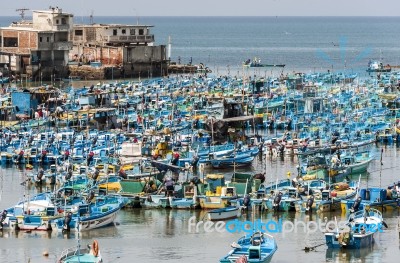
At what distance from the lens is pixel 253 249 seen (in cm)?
3156

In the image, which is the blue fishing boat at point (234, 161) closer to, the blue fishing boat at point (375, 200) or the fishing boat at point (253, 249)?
the blue fishing boat at point (375, 200)

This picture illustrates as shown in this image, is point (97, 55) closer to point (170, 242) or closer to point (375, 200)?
point (375, 200)

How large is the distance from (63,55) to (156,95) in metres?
21.5

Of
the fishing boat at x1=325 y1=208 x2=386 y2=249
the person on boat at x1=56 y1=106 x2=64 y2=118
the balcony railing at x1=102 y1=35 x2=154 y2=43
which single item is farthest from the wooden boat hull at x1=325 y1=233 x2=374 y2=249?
the balcony railing at x1=102 y1=35 x2=154 y2=43

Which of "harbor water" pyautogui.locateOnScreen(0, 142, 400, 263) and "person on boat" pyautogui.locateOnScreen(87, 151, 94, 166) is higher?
"person on boat" pyautogui.locateOnScreen(87, 151, 94, 166)

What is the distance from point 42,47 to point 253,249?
194ft

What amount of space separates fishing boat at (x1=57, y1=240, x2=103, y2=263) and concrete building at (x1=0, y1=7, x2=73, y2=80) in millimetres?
57187

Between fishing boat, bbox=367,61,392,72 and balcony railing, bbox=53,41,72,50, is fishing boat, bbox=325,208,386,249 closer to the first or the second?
balcony railing, bbox=53,41,72,50

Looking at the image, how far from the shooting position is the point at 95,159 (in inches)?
1857

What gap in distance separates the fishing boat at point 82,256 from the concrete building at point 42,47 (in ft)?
188

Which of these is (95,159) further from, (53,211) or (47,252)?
(47,252)

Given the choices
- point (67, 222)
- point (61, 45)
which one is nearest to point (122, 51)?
point (61, 45)

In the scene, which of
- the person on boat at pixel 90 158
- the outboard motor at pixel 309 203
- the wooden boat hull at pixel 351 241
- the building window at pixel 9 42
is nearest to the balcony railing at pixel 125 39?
the building window at pixel 9 42

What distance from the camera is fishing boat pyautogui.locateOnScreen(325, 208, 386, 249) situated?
3391 centimetres
